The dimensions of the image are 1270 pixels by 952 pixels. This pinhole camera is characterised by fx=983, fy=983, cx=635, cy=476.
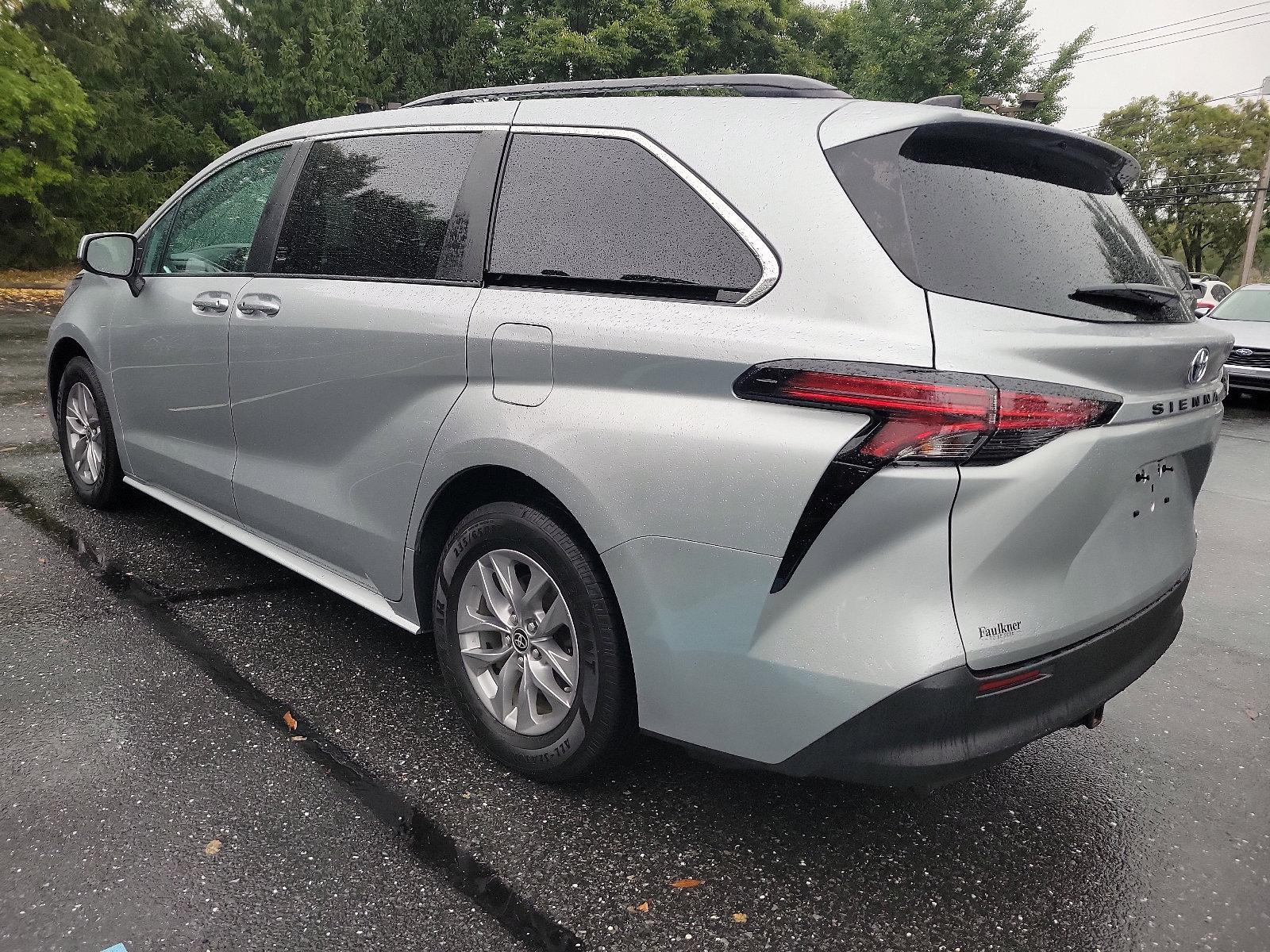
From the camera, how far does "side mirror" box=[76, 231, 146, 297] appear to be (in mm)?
4320

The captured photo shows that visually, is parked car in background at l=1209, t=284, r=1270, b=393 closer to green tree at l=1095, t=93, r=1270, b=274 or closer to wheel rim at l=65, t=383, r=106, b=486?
wheel rim at l=65, t=383, r=106, b=486

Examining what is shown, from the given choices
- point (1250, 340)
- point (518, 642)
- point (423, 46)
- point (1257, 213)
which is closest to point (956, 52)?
point (1257, 213)

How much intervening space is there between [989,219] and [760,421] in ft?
2.37

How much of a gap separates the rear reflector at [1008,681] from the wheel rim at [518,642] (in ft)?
3.28

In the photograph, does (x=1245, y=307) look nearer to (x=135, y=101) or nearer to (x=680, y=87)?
(x=680, y=87)

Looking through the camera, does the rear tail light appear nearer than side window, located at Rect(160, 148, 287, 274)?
Yes

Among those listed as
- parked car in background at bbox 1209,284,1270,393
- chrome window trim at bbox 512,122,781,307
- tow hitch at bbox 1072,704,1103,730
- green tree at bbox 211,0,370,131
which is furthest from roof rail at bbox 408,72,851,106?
green tree at bbox 211,0,370,131

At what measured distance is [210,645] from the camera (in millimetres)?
3553

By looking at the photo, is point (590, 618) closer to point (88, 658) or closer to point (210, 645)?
point (210, 645)

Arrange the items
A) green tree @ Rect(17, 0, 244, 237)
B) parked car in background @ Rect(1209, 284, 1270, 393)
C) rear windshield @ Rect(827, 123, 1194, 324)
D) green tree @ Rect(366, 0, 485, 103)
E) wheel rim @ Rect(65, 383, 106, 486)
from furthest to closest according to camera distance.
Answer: green tree @ Rect(366, 0, 485, 103) → green tree @ Rect(17, 0, 244, 237) → parked car in background @ Rect(1209, 284, 1270, 393) → wheel rim @ Rect(65, 383, 106, 486) → rear windshield @ Rect(827, 123, 1194, 324)

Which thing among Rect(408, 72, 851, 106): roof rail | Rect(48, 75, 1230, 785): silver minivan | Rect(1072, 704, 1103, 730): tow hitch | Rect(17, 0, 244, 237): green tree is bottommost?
Rect(1072, 704, 1103, 730): tow hitch

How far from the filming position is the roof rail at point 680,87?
99.2 inches

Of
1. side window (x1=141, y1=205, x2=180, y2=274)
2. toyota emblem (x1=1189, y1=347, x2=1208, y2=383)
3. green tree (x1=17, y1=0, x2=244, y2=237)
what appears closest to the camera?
toyota emblem (x1=1189, y1=347, x2=1208, y2=383)

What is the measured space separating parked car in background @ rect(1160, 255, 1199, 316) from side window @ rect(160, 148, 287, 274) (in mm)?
3075
